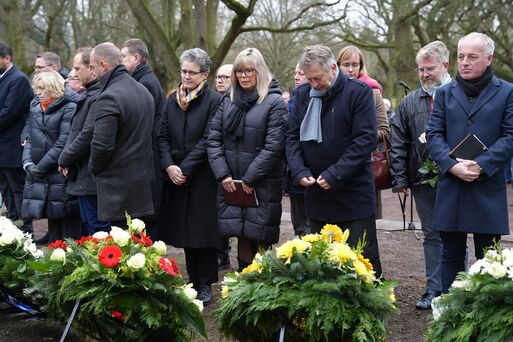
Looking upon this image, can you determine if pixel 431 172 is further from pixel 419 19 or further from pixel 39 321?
pixel 419 19

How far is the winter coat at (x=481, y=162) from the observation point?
197 inches

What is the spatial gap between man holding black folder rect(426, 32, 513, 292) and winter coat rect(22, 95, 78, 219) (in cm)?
360

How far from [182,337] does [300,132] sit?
1831mm

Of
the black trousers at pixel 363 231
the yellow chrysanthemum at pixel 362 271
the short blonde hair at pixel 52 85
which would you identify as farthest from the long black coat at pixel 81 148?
the yellow chrysanthemum at pixel 362 271

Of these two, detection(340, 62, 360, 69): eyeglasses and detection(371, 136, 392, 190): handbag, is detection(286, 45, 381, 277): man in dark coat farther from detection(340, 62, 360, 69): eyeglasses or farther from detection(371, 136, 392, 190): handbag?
detection(340, 62, 360, 69): eyeglasses

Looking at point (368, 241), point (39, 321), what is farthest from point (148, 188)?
point (368, 241)

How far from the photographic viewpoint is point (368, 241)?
224 inches

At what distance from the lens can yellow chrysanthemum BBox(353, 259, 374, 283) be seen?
13.9 ft

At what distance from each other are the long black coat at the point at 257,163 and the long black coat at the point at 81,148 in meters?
1.00

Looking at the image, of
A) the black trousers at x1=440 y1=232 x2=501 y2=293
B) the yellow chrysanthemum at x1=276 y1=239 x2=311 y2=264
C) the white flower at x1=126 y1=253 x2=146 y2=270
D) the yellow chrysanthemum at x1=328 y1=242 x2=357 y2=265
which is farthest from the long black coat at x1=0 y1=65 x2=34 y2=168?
the yellow chrysanthemum at x1=328 y1=242 x2=357 y2=265

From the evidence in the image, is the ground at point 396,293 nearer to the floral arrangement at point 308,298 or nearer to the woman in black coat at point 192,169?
the woman in black coat at point 192,169

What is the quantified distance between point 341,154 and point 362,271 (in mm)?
1436

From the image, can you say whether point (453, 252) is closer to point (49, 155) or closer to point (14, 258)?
point (14, 258)

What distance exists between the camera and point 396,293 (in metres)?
6.49
